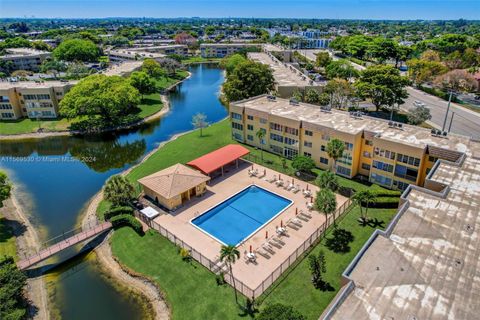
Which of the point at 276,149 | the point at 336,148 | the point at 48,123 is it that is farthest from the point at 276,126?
the point at 48,123

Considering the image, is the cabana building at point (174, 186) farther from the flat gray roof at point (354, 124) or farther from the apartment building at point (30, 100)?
the apartment building at point (30, 100)

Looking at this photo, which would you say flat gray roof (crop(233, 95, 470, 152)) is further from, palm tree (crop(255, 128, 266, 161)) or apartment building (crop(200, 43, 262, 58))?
apartment building (crop(200, 43, 262, 58))

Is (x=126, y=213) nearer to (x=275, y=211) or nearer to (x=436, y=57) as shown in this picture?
(x=275, y=211)

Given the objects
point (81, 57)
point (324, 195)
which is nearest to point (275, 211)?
point (324, 195)

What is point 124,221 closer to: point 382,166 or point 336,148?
point 336,148

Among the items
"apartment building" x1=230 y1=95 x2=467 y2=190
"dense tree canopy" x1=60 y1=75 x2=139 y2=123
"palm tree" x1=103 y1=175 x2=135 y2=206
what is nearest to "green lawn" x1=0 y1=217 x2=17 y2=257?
"palm tree" x1=103 y1=175 x2=135 y2=206
